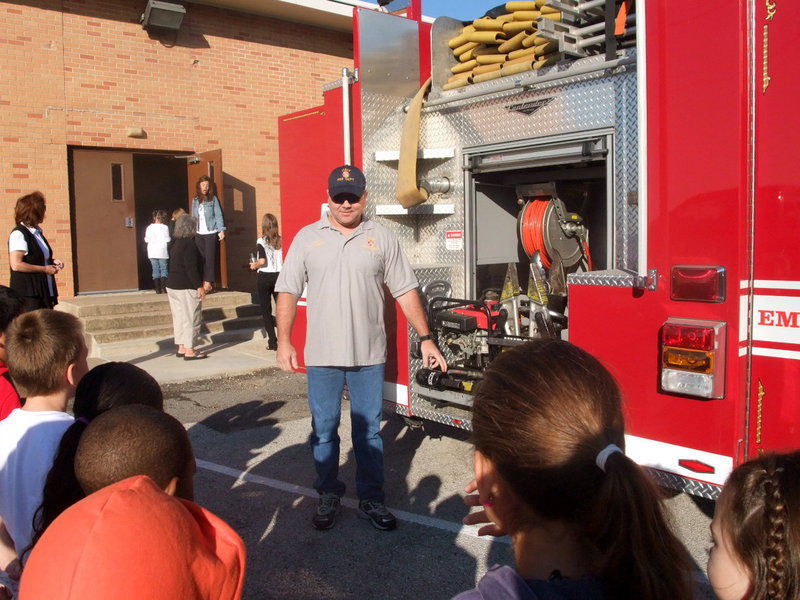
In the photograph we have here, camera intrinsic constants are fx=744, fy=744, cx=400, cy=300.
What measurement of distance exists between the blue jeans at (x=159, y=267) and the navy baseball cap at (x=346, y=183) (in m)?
8.91

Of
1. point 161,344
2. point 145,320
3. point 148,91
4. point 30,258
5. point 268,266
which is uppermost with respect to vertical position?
point 148,91

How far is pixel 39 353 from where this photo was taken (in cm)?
240

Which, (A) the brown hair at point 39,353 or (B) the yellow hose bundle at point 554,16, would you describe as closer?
(A) the brown hair at point 39,353

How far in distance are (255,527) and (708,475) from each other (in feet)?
7.78

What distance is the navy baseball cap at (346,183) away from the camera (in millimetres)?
4039

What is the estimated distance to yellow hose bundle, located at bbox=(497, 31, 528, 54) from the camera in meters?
4.61

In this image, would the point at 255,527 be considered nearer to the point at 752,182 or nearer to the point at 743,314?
the point at 743,314

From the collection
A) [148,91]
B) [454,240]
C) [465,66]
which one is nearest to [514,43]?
[465,66]

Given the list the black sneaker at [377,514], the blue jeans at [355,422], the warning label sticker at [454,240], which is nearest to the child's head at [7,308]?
the blue jeans at [355,422]

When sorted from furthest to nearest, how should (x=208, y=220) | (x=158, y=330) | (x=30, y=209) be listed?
(x=208, y=220), (x=158, y=330), (x=30, y=209)

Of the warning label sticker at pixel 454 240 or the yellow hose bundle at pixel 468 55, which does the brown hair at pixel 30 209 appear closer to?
the warning label sticker at pixel 454 240

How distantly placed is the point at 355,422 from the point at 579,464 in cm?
290

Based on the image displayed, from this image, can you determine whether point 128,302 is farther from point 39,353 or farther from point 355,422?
point 39,353

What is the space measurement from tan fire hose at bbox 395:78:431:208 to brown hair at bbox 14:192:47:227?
125 inches
